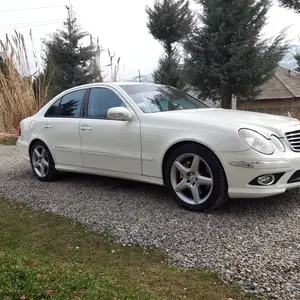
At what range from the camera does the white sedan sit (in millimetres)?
3734

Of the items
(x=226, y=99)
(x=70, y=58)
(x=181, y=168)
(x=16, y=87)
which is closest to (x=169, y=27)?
(x=70, y=58)

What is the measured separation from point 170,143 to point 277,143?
1.09 m

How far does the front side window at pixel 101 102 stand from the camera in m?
4.89

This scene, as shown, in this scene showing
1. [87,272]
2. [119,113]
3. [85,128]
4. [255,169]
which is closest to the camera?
[87,272]

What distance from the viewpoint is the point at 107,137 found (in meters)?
4.78

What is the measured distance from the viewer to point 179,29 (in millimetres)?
14289

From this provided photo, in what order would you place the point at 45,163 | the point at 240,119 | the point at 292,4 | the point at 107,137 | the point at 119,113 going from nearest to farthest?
the point at 240,119
the point at 119,113
the point at 107,137
the point at 45,163
the point at 292,4

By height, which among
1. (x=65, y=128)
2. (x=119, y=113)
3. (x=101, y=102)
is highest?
(x=101, y=102)

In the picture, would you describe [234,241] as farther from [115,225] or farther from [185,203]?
[115,225]

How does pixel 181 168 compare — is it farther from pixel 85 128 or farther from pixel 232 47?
pixel 232 47

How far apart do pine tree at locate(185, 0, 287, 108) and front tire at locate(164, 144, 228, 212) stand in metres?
6.11

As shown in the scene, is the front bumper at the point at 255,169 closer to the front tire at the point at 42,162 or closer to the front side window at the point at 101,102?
the front side window at the point at 101,102

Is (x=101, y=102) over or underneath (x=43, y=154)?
over

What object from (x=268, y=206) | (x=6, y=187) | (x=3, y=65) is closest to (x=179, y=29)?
(x=3, y=65)
